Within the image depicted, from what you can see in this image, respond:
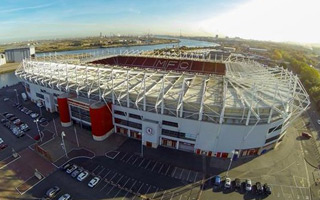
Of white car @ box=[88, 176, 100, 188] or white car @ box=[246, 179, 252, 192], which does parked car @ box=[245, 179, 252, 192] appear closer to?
white car @ box=[246, 179, 252, 192]

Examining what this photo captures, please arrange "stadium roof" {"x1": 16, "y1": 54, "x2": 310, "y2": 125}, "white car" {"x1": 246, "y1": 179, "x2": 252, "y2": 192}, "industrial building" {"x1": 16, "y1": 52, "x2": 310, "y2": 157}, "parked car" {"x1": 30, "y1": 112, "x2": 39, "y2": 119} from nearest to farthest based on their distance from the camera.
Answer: "white car" {"x1": 246, "y1": 179, "x2": 252, "y2": 192} → "stadium roof" {"x1": 16, "y1": 54, "x2": 310, "y2": 125} → "industrial building" {"x1": 16, "y1": 52, "x2": 310, "y2": 157} → "parked car" {"x1": 30, "y1": 112, "x2": 39, "y2": 119}

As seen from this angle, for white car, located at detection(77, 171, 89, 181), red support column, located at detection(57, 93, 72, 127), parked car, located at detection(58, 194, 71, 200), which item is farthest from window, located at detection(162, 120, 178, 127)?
red support column, located at detection(57, 93, 72, 127)

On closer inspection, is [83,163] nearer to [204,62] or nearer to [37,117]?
[37,117]

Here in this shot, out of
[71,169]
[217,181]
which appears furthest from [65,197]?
[217,181]

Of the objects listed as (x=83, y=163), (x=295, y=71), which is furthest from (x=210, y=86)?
(x=295, y=71)

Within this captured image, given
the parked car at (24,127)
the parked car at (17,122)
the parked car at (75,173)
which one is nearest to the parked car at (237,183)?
the parked car at (75,173)

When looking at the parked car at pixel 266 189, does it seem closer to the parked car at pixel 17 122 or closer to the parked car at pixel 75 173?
the parked car at pixel 75 173
